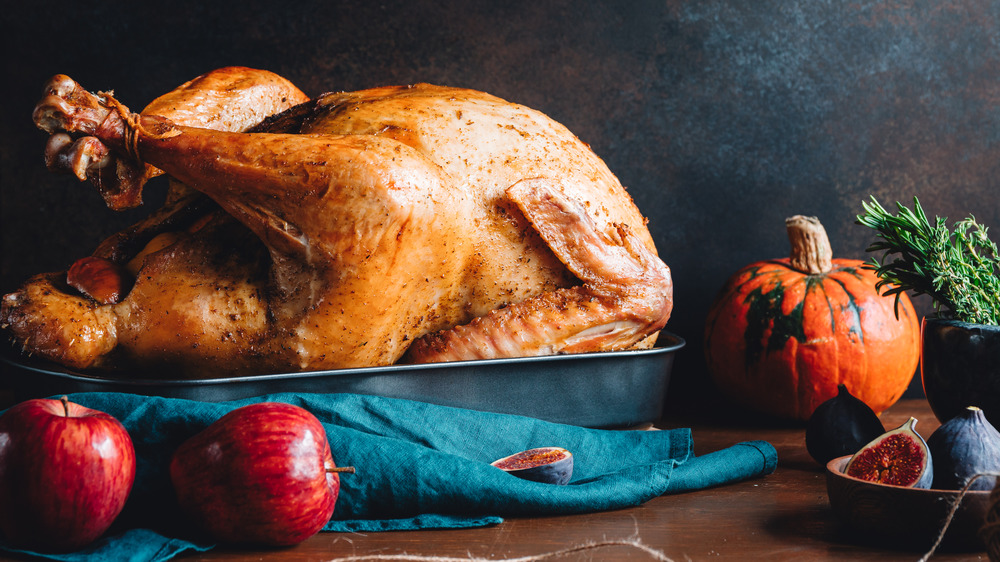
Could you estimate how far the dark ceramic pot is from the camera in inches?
57.4

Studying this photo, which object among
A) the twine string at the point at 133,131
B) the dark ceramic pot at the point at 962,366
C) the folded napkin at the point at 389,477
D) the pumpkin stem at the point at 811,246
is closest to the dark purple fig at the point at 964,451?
the dark ceramic pot at the point at 962,366

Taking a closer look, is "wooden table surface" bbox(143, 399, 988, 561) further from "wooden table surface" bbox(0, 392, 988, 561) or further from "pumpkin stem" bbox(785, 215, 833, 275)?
"pumpkin stem" bbox(785, 215, 833, 275)

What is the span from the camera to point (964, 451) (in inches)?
47.4

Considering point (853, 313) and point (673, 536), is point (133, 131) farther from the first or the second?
point (853, 313)

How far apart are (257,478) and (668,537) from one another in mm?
631

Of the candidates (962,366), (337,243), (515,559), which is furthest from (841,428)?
(337,243)

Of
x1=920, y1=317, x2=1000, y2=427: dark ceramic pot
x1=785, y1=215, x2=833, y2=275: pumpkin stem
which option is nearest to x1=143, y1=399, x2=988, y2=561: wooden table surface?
x1=920, y1=317, x2=1000, y2=427: dark ceramic pot

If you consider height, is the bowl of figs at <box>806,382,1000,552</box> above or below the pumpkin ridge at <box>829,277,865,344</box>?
below

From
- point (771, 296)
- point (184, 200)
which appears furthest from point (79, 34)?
point (771, 296)

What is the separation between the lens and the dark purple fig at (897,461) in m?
1.19

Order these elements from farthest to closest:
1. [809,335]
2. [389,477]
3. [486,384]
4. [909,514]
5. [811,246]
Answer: [811,246] < [809,335] < [486,384] < [389,477] < [909,514]

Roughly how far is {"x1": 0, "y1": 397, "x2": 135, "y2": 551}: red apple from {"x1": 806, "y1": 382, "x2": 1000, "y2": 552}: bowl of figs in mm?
1076

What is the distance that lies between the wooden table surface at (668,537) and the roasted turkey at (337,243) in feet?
1.50

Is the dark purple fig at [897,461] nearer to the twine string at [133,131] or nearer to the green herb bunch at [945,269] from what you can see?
the green herb bunch at [945,269]
